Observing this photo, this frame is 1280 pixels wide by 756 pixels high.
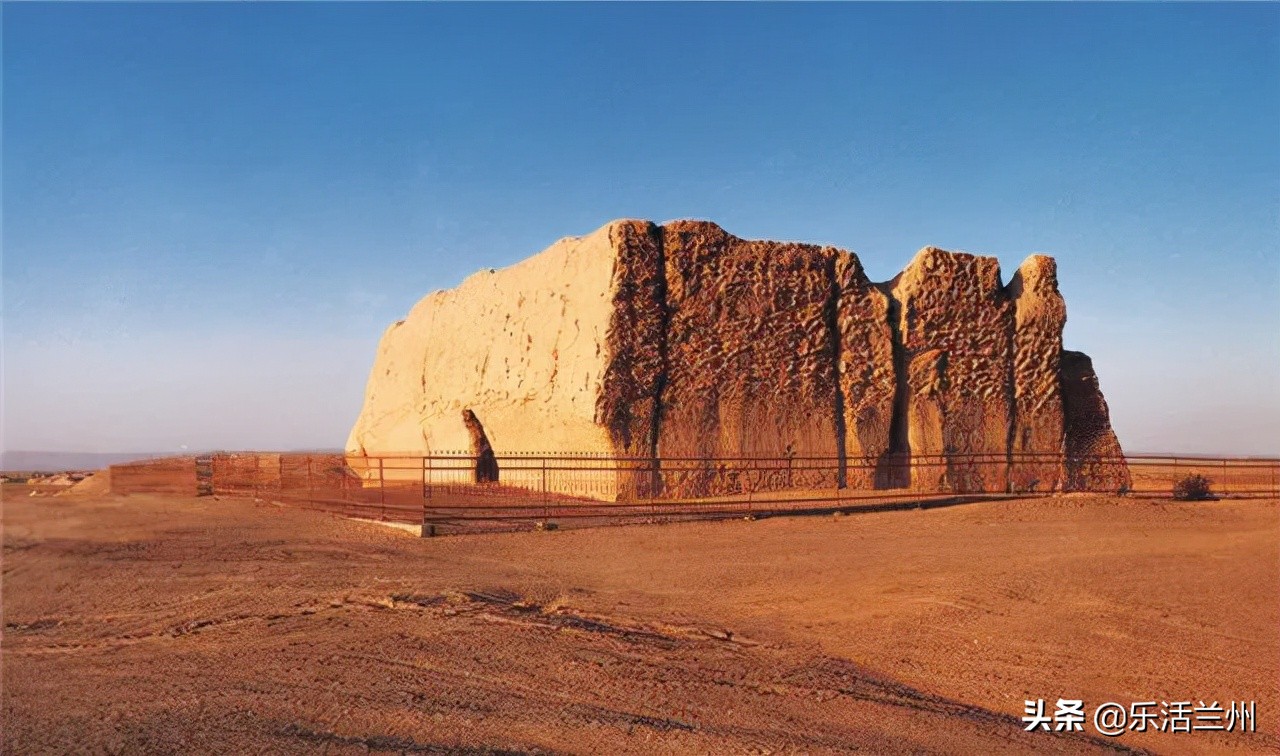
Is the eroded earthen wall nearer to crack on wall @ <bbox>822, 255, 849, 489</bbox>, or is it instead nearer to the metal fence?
crack on wall @ <bbox>822, 255, 849, 489</bbox>

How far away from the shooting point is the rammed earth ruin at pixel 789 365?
50.4 feet

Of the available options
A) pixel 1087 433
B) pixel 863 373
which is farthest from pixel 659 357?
pixel 1087 433

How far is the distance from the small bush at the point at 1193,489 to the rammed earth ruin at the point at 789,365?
1046 mm

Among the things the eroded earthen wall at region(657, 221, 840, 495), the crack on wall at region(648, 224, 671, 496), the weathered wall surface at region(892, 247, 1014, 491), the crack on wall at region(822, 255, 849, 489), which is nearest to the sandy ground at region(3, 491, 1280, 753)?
the crack on wall at region(648, 224, 671, 496)

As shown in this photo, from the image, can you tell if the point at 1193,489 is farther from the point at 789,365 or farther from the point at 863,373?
the point at 789,365

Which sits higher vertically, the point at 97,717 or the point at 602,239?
the point at 602,239

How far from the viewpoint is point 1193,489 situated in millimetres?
18016

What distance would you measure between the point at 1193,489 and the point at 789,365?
31.5 feet

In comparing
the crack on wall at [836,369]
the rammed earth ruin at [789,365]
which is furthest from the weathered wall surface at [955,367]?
the crack on wall at [836,369]

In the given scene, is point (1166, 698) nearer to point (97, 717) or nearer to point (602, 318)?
point (97, 717)

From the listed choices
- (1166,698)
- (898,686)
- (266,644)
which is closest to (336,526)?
(266,644)

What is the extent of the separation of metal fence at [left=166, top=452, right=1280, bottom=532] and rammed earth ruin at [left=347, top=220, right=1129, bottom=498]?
0.10 m

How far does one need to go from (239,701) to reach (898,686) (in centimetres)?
399

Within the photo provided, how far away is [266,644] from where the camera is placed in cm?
596
